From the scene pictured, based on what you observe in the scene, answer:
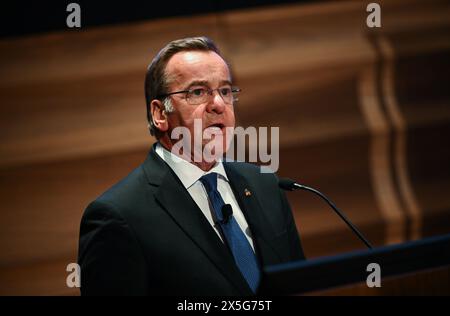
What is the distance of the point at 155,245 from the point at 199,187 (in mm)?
203

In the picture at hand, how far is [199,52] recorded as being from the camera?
1.46 m

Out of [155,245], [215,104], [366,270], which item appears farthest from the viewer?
[215,104]

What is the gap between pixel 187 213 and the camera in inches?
53.6

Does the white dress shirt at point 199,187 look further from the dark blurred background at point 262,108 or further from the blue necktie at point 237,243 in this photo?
the dark blurred background at point 262,108

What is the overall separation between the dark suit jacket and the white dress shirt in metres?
0.02

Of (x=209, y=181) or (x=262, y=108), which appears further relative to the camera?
(x=262, y=108)

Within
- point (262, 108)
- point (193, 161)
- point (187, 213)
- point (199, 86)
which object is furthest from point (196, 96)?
point (262, 108)

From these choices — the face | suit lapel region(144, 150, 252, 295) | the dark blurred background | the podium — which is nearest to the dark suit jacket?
suit lapel region(144, 150, 252, 295)

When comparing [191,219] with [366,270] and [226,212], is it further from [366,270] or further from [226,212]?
[366,270]

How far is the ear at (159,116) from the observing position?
58.4 inches

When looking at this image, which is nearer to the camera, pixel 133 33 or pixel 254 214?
pixel 254 214
